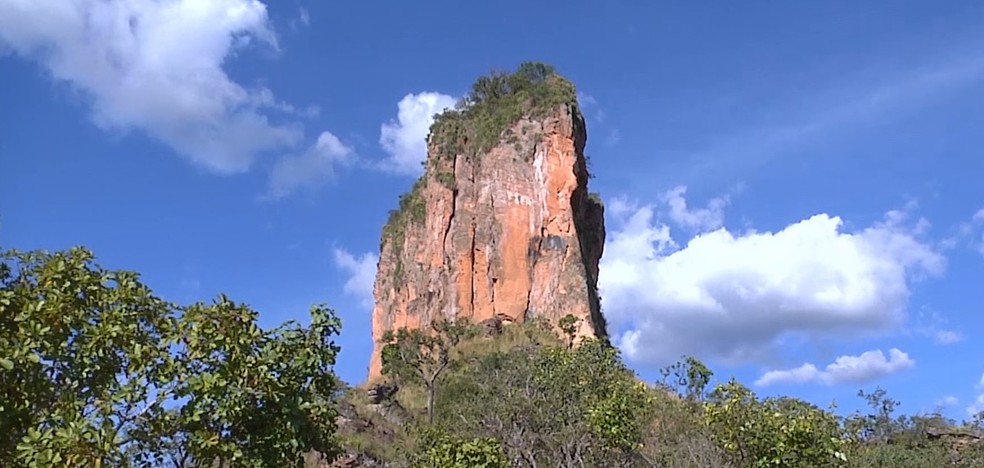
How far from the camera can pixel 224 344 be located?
9766 mm

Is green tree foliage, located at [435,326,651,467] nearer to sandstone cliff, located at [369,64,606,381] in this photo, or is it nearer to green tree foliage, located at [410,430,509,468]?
green tree foliage, located at [410,430,509,468]

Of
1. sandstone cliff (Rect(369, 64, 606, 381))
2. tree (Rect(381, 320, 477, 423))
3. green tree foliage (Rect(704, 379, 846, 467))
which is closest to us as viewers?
green tree foliage (Rect(704, 379, 846, 467))

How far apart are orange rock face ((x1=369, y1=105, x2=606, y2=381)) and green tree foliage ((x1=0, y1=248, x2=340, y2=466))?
168 ft

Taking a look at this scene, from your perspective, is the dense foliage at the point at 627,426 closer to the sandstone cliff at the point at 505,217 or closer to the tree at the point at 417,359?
the tree at the point at 417,359

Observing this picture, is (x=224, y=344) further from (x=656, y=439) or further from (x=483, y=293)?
(x=483, y=293)

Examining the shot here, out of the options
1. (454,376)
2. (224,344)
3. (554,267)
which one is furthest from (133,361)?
(554,267)

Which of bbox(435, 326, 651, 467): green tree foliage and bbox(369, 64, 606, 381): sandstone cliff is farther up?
bbox(369, 64, 606, 381): sandstone cliff

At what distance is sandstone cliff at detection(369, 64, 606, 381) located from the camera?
63500 millimetres

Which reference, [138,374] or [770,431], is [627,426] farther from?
[138,374]

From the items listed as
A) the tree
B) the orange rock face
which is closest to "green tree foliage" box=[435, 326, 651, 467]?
the tree

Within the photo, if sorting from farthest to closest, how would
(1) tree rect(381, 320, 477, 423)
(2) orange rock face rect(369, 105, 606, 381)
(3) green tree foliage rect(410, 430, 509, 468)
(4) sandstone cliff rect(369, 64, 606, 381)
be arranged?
1. (4) sandstone cliff rect(369, 64, 606, 381)
2. (2) orange rock face rect(369, 105, 606, 381)
3. (1) tree rect(381, 320, 477, 423)
4. (3) green tree foliage rect(410, 430, 509, 468)

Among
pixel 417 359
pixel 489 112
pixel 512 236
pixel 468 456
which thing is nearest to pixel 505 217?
pixel 512 236

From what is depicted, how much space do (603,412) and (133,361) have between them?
52.7 feet

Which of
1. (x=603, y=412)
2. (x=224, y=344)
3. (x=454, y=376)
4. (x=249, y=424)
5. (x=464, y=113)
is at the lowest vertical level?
(x=249, y=424)
